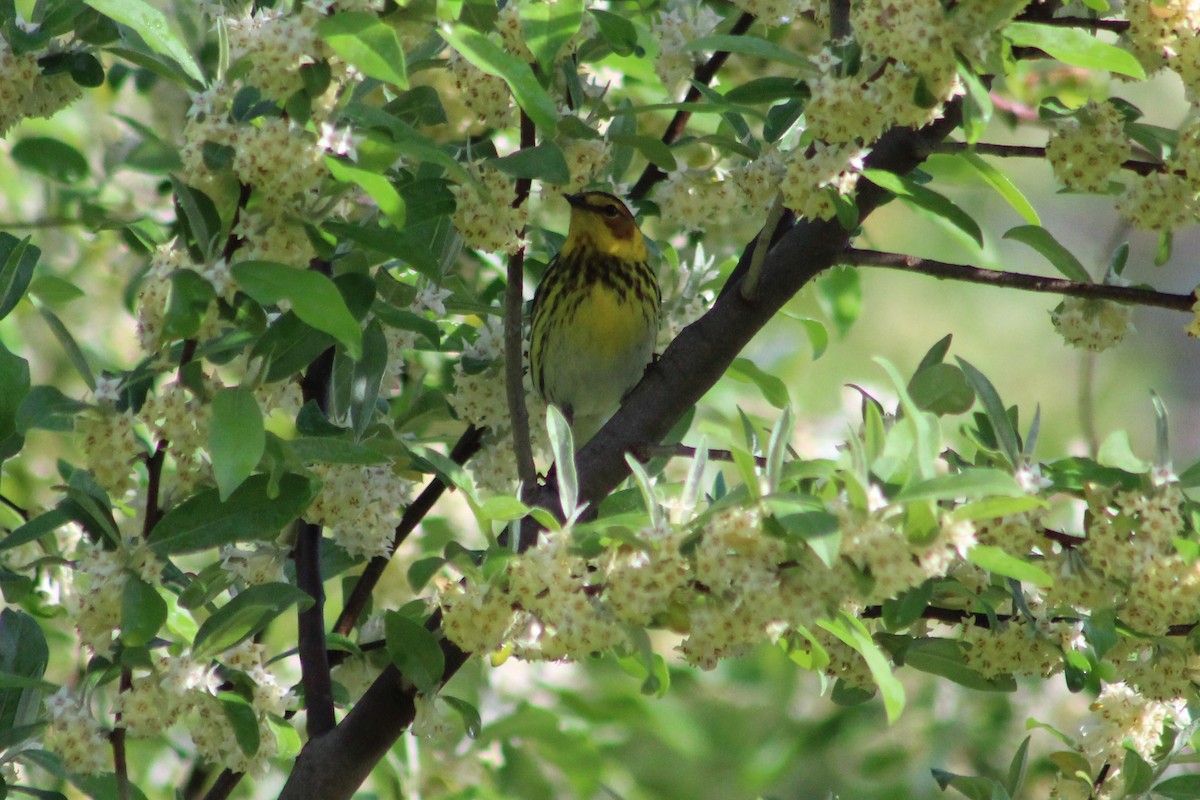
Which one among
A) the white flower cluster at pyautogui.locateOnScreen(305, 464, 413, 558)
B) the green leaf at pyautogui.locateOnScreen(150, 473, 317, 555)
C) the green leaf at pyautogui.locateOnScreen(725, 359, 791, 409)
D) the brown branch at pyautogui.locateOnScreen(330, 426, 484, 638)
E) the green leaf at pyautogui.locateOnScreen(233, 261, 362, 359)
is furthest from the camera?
the green leaf at pyautogui.locateOnScreen(725, 359, 791, 409)

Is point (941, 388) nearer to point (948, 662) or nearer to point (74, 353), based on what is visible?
point (948, 662)

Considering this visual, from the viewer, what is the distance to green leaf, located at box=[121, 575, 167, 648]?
4.97 feet

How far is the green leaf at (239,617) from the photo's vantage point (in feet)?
5.37

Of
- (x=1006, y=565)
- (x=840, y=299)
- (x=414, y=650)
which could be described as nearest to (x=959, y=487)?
(x=1006, y=565)

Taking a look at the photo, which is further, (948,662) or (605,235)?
(605,235)

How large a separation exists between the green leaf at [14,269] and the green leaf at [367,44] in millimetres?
554

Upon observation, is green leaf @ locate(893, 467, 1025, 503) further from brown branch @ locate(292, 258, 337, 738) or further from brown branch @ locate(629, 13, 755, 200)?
brown branch @ locate(629, 13, 755, 200)

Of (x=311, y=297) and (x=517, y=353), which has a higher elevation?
(x=311, y=297)

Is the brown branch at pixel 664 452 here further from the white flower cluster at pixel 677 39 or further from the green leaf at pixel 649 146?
the white flower cluster at pixel 677 39

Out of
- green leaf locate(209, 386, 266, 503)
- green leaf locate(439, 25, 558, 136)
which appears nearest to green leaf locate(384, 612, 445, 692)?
green leaf locate(209, 386, 266, 503)

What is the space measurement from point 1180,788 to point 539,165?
1206 millimetres

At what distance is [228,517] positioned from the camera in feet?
5.29

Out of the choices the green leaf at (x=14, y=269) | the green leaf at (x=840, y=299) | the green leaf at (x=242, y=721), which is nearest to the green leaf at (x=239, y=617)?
the green leaf at (x=242, y=721)

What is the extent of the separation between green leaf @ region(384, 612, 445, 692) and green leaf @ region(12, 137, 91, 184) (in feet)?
4.50
